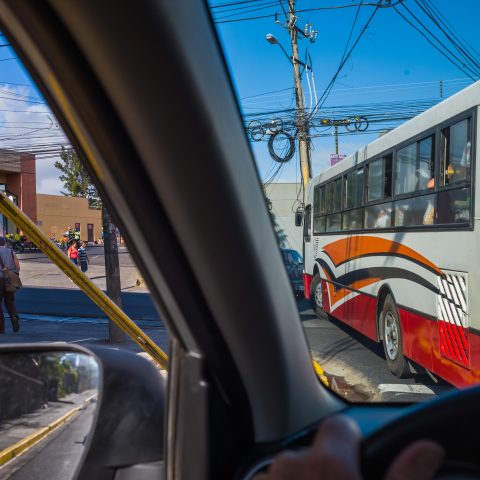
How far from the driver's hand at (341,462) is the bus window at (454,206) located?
176 inches

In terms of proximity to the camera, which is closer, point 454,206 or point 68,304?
point 454,206

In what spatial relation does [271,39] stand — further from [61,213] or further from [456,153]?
[61,213]

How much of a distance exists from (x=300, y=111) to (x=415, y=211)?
3658mm

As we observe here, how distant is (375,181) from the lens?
7055mm

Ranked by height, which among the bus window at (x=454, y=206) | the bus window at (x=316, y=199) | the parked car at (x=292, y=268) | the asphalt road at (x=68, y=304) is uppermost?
the bus window at (x=316, y=199)

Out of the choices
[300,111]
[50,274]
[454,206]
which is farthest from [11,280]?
[50,274]

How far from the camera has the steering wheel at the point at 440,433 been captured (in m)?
1.05

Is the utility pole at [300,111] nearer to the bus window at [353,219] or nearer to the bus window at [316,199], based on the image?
the bus window at [353,219]

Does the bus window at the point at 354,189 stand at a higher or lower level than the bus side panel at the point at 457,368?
higher

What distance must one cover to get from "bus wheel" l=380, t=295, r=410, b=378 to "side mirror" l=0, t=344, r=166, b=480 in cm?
464

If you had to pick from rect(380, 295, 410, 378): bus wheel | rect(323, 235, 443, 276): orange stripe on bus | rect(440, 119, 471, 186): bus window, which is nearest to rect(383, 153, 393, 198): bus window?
rect(323, 235, 443, 276): orange stripe on bus

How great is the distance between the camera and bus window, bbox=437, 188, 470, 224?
199 inches

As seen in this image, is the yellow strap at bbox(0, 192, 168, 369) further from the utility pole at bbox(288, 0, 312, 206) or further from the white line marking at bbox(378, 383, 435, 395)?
the white line marking at bbox(378, 383, 435, 395)

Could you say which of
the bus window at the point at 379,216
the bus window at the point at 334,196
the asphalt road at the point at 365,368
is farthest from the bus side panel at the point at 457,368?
the bus window at the point at 334,196
